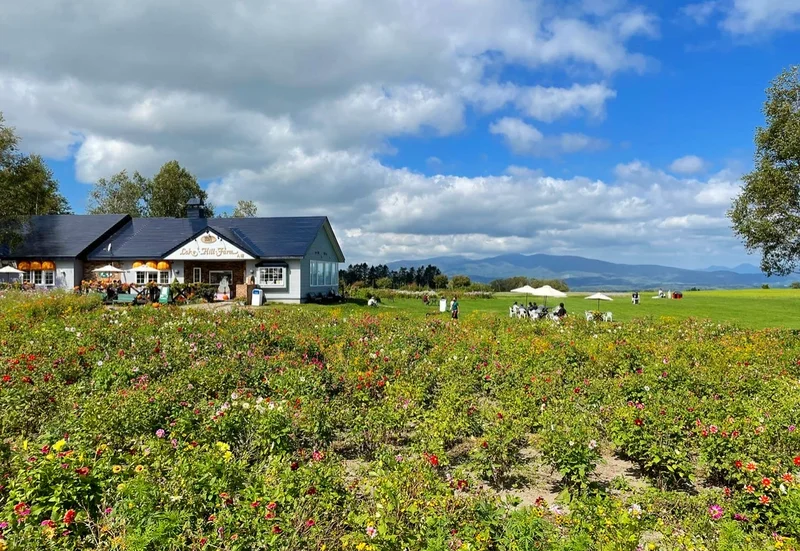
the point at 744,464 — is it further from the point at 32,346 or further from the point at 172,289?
the point at 172,289

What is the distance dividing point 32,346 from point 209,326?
362cm

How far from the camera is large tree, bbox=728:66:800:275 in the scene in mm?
16234

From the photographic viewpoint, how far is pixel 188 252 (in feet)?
100

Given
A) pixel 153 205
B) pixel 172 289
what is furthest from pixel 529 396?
pixel 153 205

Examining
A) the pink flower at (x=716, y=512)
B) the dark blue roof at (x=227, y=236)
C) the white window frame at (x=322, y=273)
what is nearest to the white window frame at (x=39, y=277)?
the dark blue roof at (x=227, y=236)

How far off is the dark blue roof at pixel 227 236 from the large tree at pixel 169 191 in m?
21.2

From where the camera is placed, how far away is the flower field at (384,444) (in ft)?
12.0

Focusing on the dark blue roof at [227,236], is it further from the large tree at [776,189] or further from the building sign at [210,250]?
the large tree at [776,189]

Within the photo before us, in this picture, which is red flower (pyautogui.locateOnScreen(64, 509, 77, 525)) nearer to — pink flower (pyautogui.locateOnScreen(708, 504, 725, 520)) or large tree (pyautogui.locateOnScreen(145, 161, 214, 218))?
pink flower (pyautogui.locateOnScreen(708, 504, 725, 520))

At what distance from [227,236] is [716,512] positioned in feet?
98.7

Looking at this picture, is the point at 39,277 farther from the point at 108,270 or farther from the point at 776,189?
the point at 776,189

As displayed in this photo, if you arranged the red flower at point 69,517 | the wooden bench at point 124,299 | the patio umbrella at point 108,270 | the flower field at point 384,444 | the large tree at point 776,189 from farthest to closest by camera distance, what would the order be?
the patio umbrella at point 108,270 → the wooden bench at point 124,299 → the large tree at point 776,189 → the flower field at point 384,444 → the red flower at point 69,517

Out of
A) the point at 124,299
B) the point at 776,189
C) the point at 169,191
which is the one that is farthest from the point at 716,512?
the point at 169,191

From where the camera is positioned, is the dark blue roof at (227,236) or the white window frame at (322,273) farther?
the white window frame at (322,273)
